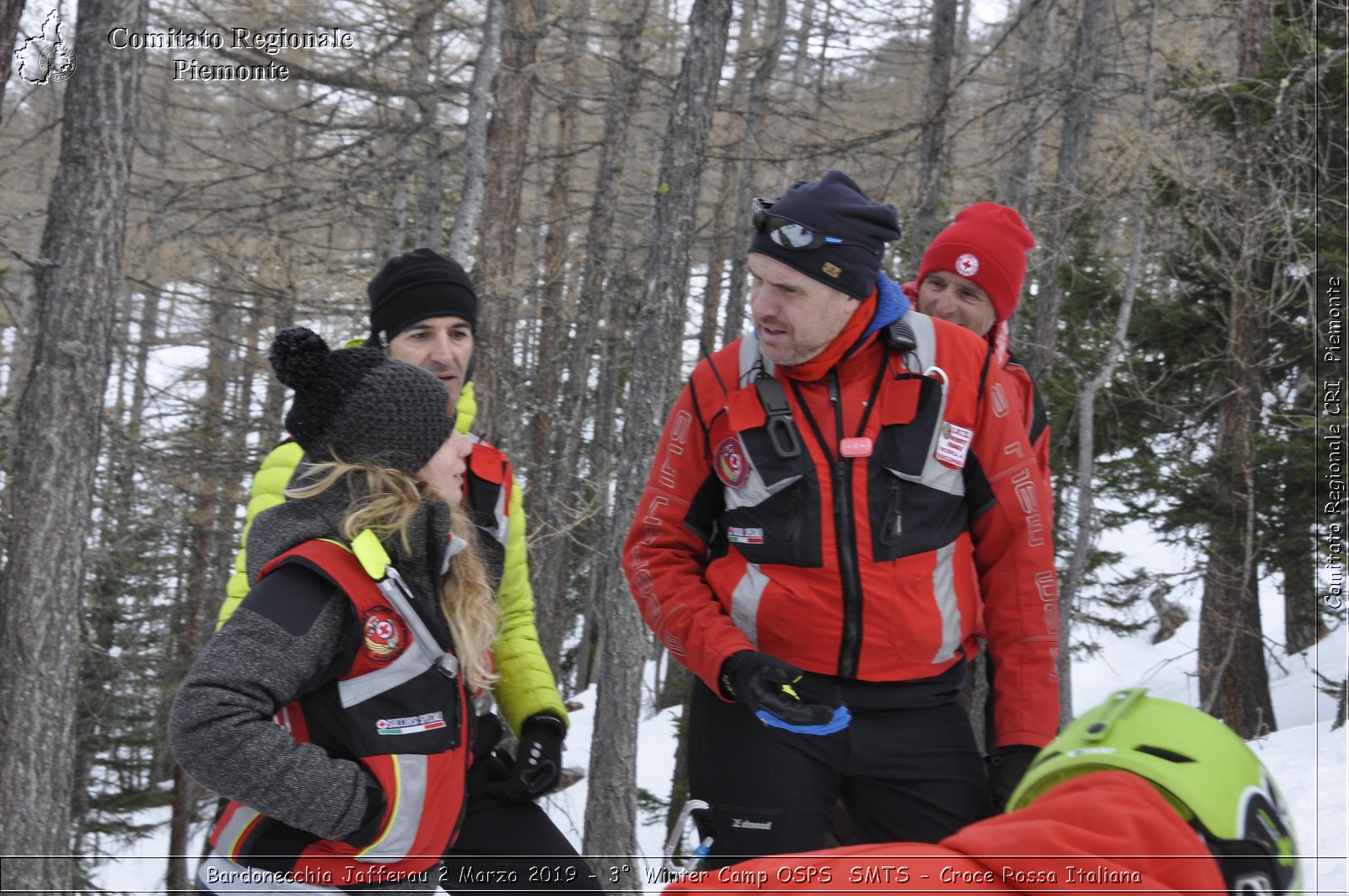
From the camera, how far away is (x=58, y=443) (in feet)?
19.2

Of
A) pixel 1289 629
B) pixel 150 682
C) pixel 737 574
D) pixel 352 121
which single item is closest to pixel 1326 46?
pixel 1289 629

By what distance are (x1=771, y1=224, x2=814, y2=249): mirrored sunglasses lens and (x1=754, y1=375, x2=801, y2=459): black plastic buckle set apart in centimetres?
36

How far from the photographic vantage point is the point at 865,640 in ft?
8.51

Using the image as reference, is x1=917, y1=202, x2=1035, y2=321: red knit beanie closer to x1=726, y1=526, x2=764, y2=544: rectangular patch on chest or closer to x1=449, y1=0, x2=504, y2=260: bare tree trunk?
x1=726, y1=526, x2=764, y2=544: rectangular patch on chest

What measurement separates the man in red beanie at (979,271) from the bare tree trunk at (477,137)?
428 cm

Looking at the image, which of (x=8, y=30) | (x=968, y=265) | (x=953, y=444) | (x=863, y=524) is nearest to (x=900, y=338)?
(x=953, y=444)

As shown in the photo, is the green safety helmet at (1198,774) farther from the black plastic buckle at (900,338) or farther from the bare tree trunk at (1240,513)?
the bare tree trunk at (1240,513)

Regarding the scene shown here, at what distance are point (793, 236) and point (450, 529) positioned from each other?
1.18 m

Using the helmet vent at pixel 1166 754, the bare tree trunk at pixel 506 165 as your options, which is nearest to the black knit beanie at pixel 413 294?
the helmet vent at pixel 1166 754

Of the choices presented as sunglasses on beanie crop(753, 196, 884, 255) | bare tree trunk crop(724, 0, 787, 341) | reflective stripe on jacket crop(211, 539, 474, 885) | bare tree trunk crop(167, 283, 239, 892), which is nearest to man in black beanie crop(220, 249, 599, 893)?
reflective stripe on jacket crop(211, 539, 474, 885)

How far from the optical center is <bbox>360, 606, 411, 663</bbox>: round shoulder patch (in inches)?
88.7

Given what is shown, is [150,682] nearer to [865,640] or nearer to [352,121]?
[352,121]

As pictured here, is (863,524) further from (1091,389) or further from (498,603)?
(1091,389)

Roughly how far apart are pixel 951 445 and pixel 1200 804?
4.96 ft
